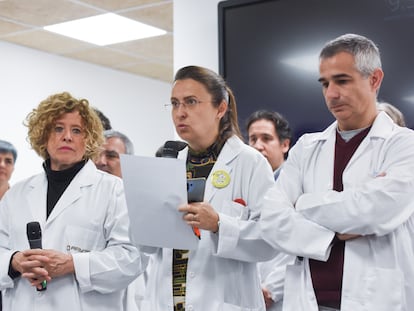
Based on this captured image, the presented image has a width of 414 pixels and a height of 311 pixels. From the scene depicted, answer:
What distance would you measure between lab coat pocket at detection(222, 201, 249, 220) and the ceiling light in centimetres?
366

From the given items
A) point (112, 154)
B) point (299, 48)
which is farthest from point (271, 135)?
point (112, 154)

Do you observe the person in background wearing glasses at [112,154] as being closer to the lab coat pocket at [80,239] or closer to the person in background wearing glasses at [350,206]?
the lab coat pocket at [80,239]

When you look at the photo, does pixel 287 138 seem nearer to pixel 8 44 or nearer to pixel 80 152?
pixel 80 152

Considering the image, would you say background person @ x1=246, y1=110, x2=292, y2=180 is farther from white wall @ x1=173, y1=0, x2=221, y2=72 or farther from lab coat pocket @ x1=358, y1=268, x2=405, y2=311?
lab coat pocket @ x1=358, y1=268, x2=405, y2=311

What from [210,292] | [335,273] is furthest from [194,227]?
[335,273]

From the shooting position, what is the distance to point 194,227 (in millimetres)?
2229

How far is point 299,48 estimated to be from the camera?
12.9 feet

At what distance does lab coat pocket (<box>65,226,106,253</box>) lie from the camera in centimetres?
257

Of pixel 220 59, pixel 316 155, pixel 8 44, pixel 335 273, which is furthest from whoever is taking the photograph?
pixel 8 44

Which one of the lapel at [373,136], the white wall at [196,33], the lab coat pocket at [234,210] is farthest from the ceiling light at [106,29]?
the lapel at [373,136]

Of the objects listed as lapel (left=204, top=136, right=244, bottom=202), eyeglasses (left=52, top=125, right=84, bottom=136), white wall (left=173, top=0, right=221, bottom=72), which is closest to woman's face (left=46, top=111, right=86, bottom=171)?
eyeglasses (left=52, top=125, right=84, bottom=136)

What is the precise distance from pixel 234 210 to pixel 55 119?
865 mm

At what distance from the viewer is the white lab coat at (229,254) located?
7.58ft

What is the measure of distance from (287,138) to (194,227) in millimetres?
1648
